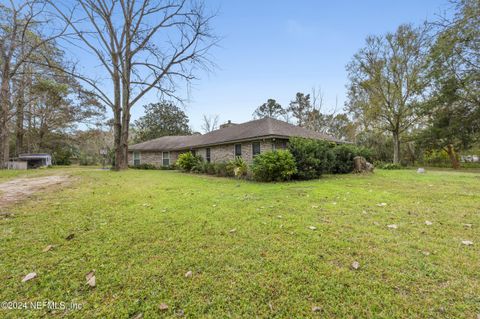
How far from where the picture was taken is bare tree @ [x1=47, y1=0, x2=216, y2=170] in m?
14.7

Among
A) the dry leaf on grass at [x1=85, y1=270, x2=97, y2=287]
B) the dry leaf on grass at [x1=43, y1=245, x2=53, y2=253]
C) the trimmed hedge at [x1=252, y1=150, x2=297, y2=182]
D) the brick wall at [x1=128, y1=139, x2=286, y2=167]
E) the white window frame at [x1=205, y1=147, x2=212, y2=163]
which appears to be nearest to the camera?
the dry leaf on grass at [x1=85, y1=270, x2=97, y2=287]

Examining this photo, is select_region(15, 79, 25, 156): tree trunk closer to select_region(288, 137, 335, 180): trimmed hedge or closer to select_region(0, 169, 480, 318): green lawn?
select_region(0, 169, 480, 318): green lawn

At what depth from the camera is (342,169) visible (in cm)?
1281

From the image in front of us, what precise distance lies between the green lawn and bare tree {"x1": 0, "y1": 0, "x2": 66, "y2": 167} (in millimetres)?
17627

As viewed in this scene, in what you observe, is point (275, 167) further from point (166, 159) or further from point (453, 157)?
point (453, 157)

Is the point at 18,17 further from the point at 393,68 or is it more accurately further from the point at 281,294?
the point at 393,68

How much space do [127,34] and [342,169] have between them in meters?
18.7

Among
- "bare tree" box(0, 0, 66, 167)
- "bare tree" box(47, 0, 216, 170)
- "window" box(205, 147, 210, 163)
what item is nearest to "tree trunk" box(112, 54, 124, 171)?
"bare tree" box(47, 0, 216, 170)

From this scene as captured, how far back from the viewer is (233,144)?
47.2ft

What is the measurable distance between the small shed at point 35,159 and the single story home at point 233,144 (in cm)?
969

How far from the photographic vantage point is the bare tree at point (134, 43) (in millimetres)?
14703

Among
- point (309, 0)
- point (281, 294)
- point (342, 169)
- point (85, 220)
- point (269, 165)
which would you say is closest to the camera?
point (281, 294)

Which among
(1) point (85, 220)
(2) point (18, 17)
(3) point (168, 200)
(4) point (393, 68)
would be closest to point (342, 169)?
(3) point (168, 200)

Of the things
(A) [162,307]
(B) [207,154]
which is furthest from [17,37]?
(A) [162,307]
